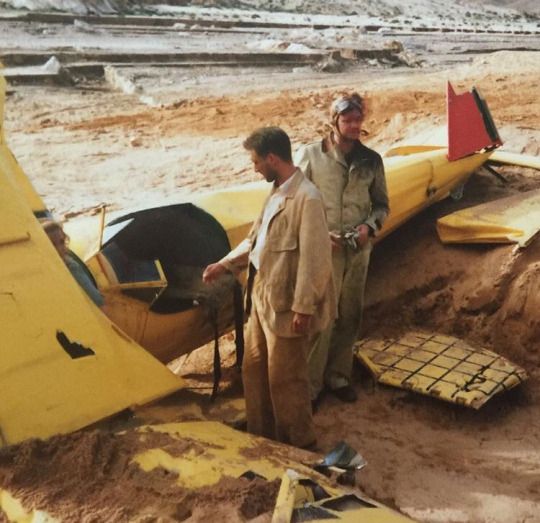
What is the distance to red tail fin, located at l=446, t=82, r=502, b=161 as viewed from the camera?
5902 mm

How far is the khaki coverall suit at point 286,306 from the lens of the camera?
10.9 feet

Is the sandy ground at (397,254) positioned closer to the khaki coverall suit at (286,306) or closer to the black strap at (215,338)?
the black strap at (215,338)

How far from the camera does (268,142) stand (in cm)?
327

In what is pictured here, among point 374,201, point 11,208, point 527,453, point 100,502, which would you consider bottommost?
point 527,453

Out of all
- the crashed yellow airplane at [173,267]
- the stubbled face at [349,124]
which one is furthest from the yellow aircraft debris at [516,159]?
the stubbled face at [349,124]

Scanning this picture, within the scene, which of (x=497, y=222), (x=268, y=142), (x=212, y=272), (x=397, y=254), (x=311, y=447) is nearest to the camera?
(x=268, y=142)

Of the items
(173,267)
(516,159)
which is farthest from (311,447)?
(516,159)

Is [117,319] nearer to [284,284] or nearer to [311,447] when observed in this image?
[284,284]

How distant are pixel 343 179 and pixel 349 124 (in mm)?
331

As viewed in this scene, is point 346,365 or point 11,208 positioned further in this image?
point 346,365

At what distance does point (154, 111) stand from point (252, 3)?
832 inches

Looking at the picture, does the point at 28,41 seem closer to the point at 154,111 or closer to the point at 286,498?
the point at 154,111

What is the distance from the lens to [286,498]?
241 cm

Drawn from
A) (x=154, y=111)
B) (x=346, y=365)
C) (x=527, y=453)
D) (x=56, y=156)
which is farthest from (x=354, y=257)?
(x=154, y=111)
